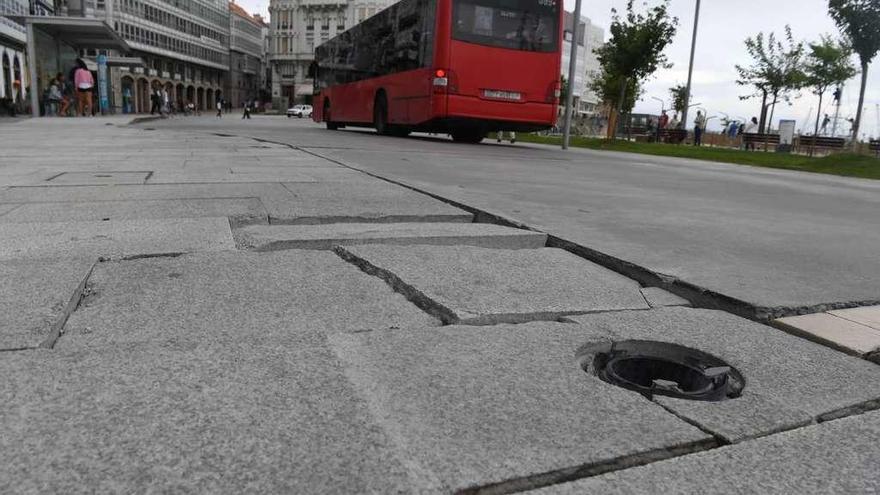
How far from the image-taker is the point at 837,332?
2.16 meters

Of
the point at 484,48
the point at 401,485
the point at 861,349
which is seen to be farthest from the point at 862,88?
the point at 401,485

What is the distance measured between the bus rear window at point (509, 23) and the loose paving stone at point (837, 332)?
13.1 meters

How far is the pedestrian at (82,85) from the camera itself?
990 inches

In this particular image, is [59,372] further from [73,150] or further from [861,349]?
[73,150]

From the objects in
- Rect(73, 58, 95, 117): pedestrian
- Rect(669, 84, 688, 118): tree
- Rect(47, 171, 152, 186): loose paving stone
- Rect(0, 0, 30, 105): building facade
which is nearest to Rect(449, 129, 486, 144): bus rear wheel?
Rect(47, 171, 152, 186): loose paving stone

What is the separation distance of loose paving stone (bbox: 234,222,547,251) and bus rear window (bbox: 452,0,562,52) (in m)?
11.7

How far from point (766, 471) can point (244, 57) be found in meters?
117

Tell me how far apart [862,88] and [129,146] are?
20.7 metres

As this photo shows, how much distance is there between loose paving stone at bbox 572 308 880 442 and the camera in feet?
4.84

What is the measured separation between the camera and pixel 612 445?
1.31 meters

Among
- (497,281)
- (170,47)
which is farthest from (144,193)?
(170,47)

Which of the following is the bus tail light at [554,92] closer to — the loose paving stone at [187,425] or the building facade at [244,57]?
the loose paving stone at [187,425]

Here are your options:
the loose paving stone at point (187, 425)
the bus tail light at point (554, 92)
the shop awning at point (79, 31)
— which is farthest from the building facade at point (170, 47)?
the loose paving stone at point (187, 425)

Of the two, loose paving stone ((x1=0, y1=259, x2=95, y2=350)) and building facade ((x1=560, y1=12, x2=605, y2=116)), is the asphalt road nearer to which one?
loose paving stone ((x1=0, y1=259, x2=95, y2=350))
